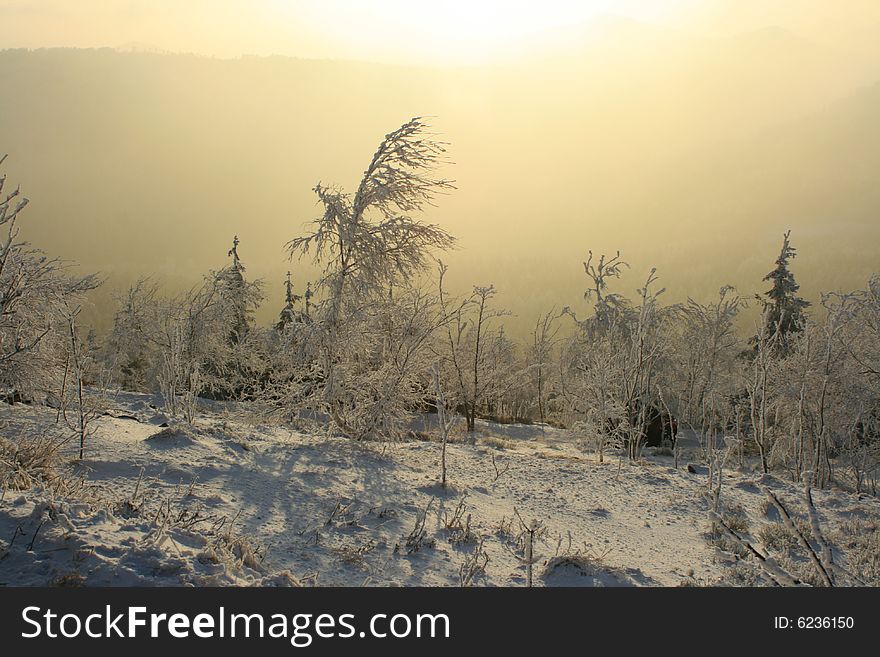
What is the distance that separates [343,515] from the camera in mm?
6496

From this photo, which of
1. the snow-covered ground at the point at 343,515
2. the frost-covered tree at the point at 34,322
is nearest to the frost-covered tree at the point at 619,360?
the snow-covered ground at the point at 343,515

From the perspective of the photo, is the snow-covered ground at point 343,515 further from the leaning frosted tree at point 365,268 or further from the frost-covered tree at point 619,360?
the frost-covered tree at point 619,360

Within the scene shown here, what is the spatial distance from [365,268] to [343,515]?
20.6 ft

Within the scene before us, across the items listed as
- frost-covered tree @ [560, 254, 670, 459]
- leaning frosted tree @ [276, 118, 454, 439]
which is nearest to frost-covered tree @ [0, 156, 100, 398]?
leaning frosted tree @ [276, 118, 454, 439]

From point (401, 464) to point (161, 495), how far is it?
4662 millimetres

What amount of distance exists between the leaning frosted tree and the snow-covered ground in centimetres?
98

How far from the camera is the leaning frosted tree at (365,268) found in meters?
11.6

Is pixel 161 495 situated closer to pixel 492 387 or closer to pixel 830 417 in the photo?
pixel 830 417

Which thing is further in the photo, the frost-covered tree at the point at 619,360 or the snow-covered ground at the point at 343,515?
the frost-covered tree at the point at 619,360

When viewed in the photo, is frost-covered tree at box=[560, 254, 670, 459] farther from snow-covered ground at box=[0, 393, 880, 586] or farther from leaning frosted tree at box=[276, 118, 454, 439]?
leaning frosted tree at box=[276, 118, 454, 439]

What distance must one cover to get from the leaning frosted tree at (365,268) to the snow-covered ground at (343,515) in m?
0.98

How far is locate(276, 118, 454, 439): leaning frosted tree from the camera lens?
11.6 metres

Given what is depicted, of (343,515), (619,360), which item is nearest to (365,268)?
(343,515)
